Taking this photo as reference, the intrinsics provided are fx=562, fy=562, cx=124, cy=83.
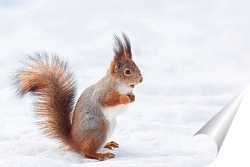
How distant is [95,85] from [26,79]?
578 mm

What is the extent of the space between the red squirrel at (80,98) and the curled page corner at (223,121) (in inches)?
30.8

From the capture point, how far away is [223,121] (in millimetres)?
3887

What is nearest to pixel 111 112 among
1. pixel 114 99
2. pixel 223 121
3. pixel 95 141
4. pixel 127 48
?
pixel 114 99

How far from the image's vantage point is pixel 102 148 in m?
4.80

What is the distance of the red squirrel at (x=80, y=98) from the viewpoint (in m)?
4.46

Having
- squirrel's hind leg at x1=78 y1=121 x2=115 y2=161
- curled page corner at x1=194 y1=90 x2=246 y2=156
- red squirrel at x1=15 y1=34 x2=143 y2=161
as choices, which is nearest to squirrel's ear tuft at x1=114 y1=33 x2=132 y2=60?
red squirrel at x1=15 y1=34 x2=143 y2=161

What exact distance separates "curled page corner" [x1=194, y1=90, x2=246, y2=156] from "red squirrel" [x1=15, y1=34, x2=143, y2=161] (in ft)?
2.57

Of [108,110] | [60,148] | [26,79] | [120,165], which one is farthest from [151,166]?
[26,79]

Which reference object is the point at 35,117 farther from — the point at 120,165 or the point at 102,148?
the point at 120,165

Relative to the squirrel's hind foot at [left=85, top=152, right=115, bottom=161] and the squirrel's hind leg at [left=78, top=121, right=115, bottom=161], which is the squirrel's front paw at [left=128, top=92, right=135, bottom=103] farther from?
the squirrel's hind foot at [left=85, top=152, right=115, bottom=161]

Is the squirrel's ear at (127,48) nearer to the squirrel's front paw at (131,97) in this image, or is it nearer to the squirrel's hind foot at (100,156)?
the squirrel's front paw at (131,97)

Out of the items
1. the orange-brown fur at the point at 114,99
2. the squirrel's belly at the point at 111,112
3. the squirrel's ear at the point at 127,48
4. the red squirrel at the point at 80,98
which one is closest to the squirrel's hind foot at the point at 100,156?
the red squirrel at the point at 80,98

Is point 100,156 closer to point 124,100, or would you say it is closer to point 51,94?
point 124,100

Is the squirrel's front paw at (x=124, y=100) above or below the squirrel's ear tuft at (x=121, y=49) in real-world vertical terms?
below
